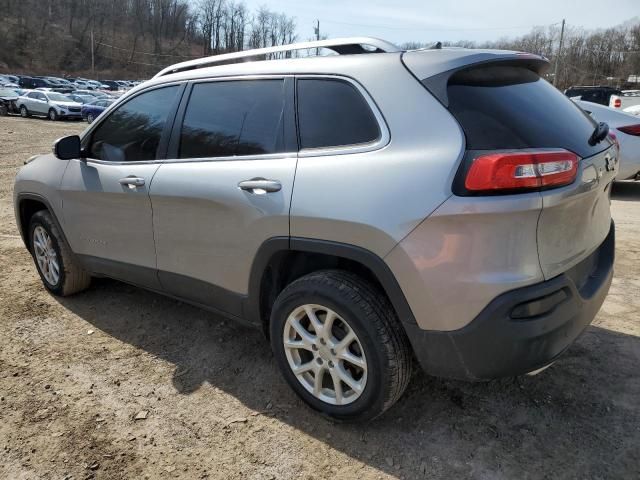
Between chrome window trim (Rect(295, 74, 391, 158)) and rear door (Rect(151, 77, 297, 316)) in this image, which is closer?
chrome window trim (Rect(295, 74, 391, 158))

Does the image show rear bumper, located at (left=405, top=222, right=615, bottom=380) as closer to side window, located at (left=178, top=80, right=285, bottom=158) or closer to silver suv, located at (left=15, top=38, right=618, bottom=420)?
silver suv, located at (left=15, top=38, right=618, bottom=420)

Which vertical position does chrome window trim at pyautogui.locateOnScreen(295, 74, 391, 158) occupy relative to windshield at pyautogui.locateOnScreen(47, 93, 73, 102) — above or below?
above

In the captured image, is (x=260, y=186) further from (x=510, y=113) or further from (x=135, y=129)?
(x=135, y=129)

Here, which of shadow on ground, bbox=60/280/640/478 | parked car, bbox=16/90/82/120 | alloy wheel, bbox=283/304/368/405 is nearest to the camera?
shadow on ground, bbox=60/280/640/478

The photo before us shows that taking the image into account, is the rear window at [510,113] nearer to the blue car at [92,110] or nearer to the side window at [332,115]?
the side window at [332,115]

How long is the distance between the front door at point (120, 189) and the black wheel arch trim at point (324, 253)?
91cm

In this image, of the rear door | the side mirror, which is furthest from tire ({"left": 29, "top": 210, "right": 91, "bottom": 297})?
the rear door

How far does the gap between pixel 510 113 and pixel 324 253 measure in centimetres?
102

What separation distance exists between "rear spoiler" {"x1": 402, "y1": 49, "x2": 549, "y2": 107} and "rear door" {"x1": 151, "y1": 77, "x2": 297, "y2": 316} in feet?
2.25

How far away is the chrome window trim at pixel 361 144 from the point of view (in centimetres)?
235

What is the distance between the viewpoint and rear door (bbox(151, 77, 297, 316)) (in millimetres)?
2686

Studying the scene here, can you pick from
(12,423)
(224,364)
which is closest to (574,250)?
(224,364)

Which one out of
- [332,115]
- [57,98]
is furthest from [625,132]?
[57,98]

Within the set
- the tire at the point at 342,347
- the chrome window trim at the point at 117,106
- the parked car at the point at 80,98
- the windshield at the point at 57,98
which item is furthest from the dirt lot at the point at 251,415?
the parked car at the point at 80,98
